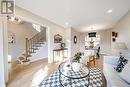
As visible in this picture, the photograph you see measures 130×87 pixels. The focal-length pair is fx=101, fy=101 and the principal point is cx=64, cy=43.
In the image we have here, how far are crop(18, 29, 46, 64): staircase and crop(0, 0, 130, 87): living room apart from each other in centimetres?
6

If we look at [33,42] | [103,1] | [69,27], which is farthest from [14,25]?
[103,1]

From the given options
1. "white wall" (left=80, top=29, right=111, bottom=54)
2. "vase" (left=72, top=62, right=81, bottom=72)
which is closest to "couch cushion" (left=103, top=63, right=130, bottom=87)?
"vase" (left=72, top=62, right=81, bottom=72)

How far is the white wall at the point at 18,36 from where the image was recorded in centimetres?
522

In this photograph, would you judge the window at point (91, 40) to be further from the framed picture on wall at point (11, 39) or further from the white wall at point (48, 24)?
the framed picture on wall at point (11, 39)

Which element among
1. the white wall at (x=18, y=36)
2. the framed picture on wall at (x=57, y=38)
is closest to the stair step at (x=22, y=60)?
the white wall at (x=18, y=36)

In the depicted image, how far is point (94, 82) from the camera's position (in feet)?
9.37

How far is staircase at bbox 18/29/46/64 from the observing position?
17.8 ft

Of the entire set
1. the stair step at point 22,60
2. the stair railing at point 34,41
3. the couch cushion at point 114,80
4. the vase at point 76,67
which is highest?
the stair railing at point 34,41

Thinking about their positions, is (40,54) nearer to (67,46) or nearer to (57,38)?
(57,38)

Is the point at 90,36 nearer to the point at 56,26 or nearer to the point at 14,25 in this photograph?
the point at 56,26

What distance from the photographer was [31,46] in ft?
21.1

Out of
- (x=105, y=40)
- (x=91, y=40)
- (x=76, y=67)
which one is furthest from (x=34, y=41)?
(x=105, y=40)

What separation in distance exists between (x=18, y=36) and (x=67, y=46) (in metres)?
3.30

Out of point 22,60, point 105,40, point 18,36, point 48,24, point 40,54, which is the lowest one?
point 22,60
